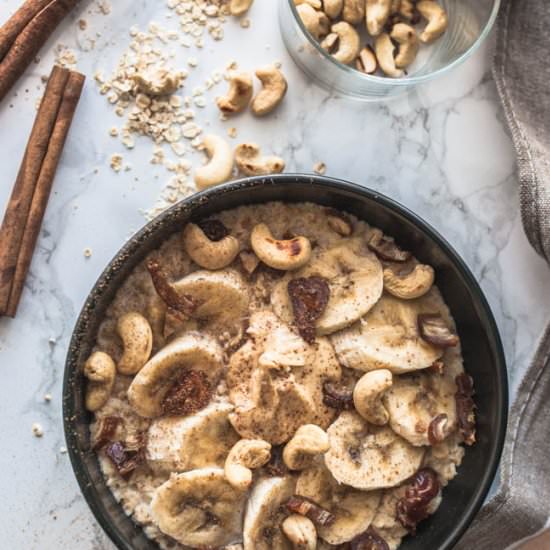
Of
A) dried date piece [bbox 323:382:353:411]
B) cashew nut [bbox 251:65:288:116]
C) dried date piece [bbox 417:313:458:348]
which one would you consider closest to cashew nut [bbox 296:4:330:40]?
cashew nut [bbox 251:65:288:116]

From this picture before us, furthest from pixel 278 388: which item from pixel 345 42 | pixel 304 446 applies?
pixel 345 42

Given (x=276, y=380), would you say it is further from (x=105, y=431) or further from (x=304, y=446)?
(x=105, y=431)

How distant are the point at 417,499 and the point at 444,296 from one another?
1.45 feet

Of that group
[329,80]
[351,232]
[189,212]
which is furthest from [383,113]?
[189,212]

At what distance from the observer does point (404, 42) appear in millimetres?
1814

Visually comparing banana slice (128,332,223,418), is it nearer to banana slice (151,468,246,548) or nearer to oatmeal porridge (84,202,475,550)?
oatmeal porridge (84,202,475,550)

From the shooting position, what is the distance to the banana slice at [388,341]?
168cm

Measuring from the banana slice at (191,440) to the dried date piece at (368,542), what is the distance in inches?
12.9

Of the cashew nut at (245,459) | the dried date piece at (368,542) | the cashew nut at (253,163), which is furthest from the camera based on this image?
the cashew nut at (253,163)

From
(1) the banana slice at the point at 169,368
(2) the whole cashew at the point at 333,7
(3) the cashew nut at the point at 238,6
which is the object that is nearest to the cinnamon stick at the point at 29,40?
(3) the cashew nut at the point at 238,6

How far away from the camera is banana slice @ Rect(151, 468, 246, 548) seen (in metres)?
1.59

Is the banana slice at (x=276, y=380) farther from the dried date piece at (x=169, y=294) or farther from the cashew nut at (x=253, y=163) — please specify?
the cashew nut at (x=253, y=163)

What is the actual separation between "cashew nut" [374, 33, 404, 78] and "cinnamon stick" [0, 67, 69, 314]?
70 centimetres

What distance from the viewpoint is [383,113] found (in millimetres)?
1842
